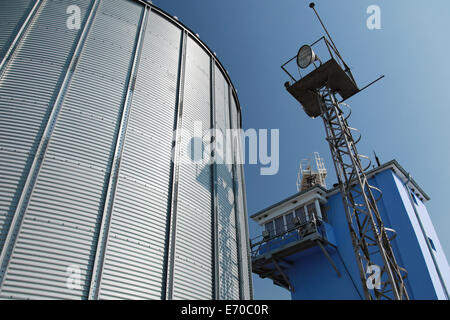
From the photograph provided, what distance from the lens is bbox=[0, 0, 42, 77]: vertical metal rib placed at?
9.69 metres

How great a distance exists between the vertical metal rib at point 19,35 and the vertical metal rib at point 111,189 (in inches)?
131

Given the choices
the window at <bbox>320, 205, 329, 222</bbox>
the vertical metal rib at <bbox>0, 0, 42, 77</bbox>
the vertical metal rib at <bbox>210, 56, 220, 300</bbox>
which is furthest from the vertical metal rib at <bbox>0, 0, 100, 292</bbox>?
the window at <bbox>320, 205, 329, 222</bbox>

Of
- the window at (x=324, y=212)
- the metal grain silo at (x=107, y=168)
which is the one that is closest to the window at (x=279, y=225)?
the window at (x=324, y=212)

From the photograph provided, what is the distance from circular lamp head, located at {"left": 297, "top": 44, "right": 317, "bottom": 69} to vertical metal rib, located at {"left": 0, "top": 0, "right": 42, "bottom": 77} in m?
10.6

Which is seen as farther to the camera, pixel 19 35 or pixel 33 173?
pixel 19 35

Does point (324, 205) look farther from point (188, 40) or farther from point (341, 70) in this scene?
point (188, 40)

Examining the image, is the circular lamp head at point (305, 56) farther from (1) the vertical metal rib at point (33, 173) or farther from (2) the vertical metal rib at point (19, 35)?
(2) the vertical metal rib at point (19, 35)

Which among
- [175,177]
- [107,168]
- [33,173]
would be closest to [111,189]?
[107,168]

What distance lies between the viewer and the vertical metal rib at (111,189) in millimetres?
7457

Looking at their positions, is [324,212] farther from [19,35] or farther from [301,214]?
[19,35]

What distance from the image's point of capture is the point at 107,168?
9109mm

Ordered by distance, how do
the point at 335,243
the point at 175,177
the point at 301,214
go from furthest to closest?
the point at 301,214
the point at 335,243
the point at 175,177

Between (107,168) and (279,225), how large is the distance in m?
16.6

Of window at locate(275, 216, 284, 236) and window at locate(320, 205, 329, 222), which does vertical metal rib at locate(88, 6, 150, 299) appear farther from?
window at locate(320, 205, 329, 222)
